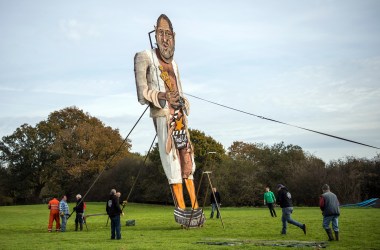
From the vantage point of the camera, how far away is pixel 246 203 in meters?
52.0

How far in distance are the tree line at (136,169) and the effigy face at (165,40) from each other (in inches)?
852

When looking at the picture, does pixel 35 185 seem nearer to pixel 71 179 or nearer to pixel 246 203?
pixel 71 179

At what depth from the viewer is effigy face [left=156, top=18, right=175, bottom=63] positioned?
23.0 metres

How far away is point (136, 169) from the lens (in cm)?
6494

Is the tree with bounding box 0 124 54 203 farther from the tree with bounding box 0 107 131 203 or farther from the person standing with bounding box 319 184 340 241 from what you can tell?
the person standing with bounding box 319 184 340 241

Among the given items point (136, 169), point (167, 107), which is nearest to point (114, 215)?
point (167, 107)

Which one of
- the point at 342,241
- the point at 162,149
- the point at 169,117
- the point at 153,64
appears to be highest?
the point at 153,64

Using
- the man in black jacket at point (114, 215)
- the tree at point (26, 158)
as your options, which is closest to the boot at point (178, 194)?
the man in black jacket at point (114, 215)

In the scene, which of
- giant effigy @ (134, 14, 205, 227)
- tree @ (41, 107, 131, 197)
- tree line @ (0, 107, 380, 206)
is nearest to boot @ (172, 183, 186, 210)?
giant effigy @ (134, 14, 205, 227)

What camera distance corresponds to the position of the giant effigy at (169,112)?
21203mm

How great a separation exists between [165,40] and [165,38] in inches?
4.3

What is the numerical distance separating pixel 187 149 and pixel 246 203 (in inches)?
1234

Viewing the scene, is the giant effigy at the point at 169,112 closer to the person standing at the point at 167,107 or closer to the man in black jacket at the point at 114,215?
the person standing at the point at 167,107

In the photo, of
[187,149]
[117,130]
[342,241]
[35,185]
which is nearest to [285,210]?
[342,241]
